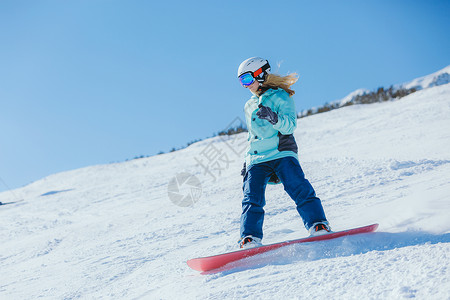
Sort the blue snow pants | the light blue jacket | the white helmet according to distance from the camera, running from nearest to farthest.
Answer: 1. the blue snow pants
2. the light blue jacket
3. the white helmet

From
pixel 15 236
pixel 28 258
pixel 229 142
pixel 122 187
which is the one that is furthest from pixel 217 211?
pixel 229 142

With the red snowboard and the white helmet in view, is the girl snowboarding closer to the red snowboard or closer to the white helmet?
the white helmet

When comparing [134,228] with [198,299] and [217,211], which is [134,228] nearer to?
[217,211]

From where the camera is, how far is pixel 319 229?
251 centimetres

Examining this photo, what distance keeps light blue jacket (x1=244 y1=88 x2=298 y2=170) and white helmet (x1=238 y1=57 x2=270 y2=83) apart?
163 millimetres

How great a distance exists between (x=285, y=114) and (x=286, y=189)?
590 millimetres

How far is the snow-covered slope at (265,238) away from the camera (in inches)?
69.0

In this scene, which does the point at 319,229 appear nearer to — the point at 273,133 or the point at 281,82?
the point at 273,133

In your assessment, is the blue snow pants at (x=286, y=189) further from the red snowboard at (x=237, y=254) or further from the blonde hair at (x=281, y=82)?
the blonde hair at (x=281, y=82)

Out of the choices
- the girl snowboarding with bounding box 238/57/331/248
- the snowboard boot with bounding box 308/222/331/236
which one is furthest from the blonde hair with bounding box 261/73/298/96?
the snowboard boot with bounding box 308/222/331/236

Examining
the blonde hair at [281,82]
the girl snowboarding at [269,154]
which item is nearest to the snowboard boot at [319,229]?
the girl snowboarding at [269,154]

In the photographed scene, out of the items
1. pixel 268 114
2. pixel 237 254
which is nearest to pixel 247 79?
pixel 268 114

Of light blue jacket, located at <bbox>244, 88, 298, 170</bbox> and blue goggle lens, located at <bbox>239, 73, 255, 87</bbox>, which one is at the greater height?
blue goggle lens, located at <bbox>239, 73, 255, 87</bbox>

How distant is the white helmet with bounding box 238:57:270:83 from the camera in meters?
3.06
